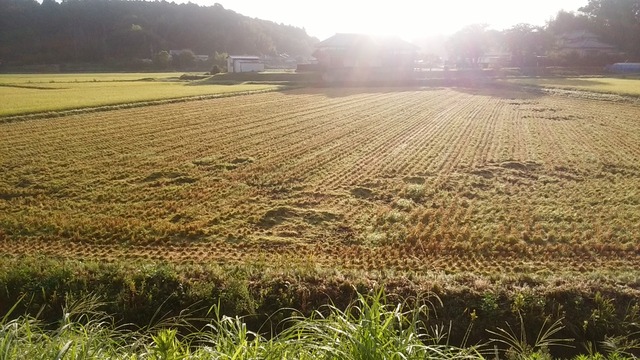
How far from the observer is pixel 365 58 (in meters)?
51.0

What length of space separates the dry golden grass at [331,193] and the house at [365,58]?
3067 centimetres

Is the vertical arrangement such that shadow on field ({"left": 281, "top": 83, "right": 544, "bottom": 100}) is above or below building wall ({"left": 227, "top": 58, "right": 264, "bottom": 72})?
below

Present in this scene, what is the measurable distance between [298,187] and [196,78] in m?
47.3

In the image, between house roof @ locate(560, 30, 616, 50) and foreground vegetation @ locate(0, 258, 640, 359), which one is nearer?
foreground vegetation @ locate(0, 258, 640, 359)

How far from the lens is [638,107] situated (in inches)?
1001

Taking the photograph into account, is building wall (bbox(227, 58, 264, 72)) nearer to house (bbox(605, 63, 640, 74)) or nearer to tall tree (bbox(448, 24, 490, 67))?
tall tree (bbox(448, 24, 490, 67))

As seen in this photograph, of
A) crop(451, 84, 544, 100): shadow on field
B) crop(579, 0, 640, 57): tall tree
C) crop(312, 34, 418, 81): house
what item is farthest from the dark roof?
crop(579, 0, 640, 57): tall tree

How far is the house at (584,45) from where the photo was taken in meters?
61.7

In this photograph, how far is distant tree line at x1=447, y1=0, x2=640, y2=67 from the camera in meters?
58.7

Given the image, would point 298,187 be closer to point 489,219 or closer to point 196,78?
point 489,219

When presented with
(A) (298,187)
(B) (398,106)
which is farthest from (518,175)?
(B) (398,106)

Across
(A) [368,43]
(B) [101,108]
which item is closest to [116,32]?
(A) [368,43]

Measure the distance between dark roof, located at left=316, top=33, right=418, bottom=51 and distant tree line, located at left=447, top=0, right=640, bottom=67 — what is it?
48.0 feet

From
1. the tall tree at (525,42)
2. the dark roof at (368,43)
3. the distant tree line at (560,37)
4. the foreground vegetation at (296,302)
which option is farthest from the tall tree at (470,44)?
the foreground vegetation at (296,302)
